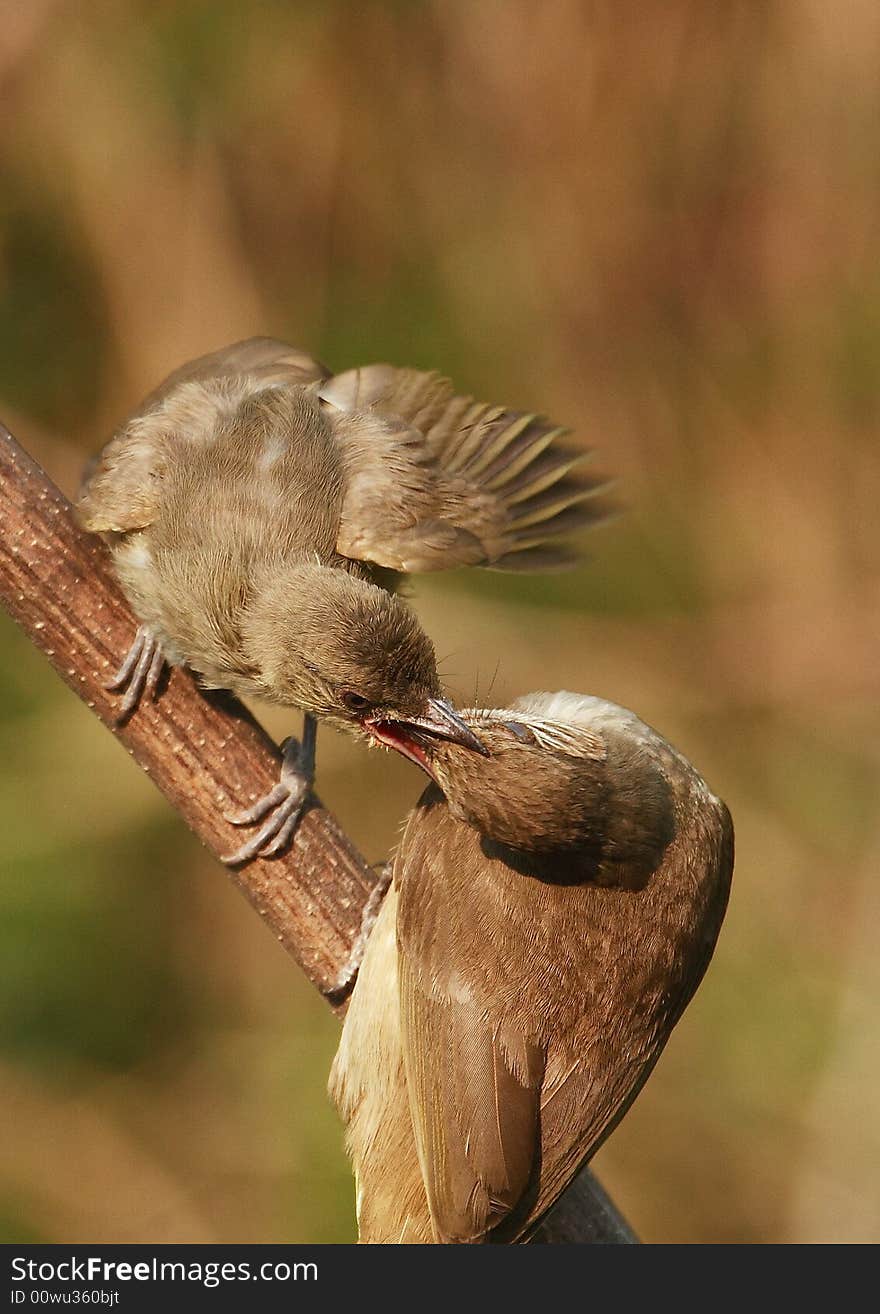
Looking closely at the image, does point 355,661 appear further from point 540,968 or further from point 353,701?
point 540,968

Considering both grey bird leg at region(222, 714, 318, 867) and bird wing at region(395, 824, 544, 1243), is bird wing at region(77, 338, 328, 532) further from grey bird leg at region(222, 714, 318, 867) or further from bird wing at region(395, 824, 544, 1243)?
bird wing at region(395, 824, 544, 1243)

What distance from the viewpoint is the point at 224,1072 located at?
20.4 ft

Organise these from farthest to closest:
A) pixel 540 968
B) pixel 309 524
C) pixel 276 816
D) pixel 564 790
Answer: pixel 309 524
pixel 276 816
pixel 540 968
pixel 564 790

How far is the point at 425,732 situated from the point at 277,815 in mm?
534

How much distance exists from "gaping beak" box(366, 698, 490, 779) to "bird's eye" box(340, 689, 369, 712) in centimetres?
5

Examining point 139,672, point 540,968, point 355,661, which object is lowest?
point 540,968

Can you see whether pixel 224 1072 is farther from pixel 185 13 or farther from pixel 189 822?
pixel 185 13

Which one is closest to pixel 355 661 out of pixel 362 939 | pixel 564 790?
pixel 564 790

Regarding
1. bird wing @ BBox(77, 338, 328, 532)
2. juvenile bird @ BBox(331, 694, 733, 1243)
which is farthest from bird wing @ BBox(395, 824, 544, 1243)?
bird wing @ BBox(77, 338, 328, 532)

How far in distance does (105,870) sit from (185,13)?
141 inches

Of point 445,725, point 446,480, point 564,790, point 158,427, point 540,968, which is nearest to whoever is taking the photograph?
point 564,790

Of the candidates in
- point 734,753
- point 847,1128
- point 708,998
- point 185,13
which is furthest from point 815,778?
point 185,13

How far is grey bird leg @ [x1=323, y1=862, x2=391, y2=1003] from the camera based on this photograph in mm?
3859

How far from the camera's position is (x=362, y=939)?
3855mm
